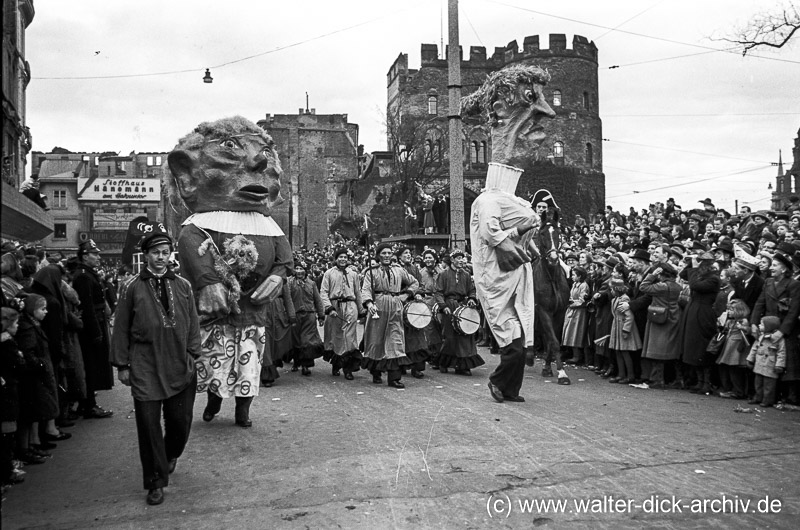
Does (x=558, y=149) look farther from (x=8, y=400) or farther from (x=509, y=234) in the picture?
(x=8, y=400)

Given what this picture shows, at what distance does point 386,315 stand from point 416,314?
519 mm

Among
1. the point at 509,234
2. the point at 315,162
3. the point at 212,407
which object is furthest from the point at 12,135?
the point at 315,162

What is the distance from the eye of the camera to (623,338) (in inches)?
410

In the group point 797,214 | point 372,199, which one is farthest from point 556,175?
point 797,214

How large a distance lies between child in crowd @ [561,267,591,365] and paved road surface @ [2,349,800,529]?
11.0 ft

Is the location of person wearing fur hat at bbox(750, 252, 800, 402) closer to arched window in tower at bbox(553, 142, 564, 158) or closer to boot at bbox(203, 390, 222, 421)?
boot at bbox(203, 390, 222, 421)

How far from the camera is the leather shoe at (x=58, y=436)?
705 cm

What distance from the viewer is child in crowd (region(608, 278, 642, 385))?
10328 mm

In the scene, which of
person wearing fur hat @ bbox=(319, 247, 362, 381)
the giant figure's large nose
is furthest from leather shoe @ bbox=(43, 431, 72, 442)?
person wearing fur hat @ bbox=(319, 247, 362, 381)

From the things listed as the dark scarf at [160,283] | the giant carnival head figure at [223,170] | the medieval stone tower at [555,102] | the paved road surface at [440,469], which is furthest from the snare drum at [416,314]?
the medieval stone tower at [555,102]

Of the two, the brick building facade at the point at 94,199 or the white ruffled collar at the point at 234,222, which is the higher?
the brick building facade at the point at 94,199

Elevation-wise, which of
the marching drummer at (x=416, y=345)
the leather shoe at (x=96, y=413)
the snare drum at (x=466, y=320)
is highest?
the snare drum at (x=466, y=320)

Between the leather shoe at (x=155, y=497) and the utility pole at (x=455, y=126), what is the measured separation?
10299mm

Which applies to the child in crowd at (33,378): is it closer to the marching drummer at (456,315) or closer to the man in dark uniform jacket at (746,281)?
the marching drummer at (456,315)
